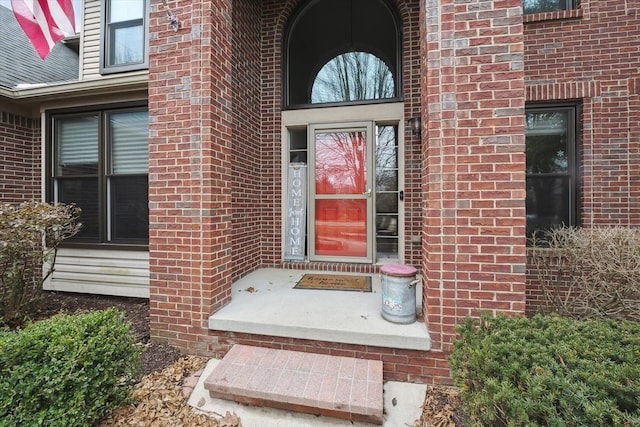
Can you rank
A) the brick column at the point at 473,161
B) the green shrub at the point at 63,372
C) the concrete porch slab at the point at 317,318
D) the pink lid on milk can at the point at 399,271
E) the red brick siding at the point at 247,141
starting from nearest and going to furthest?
the green shrub at the point at 63,372, the brick column at the point at 473,161, the concrete porch slab at the point at 317,318, the pink lid on milk can at the point at 399,271, the red brick siding at the point at 247,141

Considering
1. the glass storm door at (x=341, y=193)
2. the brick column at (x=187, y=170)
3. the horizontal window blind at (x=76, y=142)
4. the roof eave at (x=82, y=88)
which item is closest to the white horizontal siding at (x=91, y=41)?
Result: the roof eave at (x=82, y=88)

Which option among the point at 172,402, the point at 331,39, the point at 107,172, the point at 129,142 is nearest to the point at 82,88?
the point at 129,142

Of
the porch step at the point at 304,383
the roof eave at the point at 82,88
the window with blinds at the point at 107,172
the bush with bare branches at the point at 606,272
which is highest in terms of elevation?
the roof eave at the point at 82,88

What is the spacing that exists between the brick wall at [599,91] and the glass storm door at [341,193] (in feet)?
7.66

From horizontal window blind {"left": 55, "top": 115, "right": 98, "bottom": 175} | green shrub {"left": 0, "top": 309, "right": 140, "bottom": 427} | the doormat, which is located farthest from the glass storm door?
horizontal window blind {"left": 55, "top": 115, "right": 98, "bottom": 175}

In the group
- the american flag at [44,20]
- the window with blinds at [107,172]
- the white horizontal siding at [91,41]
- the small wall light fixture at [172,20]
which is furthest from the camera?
the white horizontal siding at [91,41]

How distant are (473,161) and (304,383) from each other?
223 centimetres

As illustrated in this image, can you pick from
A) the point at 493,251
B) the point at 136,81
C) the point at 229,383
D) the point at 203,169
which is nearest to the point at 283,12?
the point at 136,81

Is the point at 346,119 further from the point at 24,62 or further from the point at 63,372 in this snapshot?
the point at 24,62

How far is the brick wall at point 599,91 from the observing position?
3.77 m

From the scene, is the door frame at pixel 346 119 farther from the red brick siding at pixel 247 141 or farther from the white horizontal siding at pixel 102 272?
the white horizontal siding at pixel 102 272

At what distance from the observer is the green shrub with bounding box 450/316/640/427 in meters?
1.27

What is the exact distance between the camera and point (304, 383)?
2.21m

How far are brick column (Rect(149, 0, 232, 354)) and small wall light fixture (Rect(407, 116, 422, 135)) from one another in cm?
268
